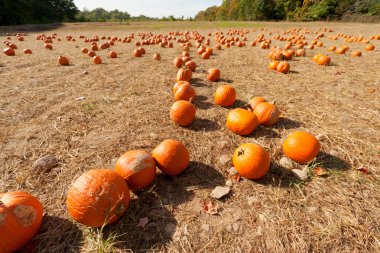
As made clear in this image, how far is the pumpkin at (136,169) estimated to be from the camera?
2.51 meters


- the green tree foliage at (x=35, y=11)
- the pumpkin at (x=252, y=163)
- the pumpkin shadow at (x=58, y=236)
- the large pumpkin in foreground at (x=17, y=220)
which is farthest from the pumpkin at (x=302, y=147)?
the green tree foliage at (x=35, y=11)

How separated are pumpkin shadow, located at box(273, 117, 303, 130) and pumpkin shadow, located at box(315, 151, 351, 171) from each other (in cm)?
82

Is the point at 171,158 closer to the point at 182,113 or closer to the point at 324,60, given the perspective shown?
the point at 182,113

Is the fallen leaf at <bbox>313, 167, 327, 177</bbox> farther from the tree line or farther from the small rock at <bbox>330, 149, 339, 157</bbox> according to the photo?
the tree line

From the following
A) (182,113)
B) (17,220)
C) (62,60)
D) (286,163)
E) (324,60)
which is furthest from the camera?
(62,60)

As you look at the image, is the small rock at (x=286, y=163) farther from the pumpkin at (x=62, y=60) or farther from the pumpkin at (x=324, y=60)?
the pumpkin at (x=62, y=60)

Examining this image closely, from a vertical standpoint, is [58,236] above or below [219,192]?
below

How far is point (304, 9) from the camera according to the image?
45250 mm

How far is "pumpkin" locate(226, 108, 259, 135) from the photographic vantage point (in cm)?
354

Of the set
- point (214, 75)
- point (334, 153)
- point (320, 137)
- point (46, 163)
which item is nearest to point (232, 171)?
point (334, 153)

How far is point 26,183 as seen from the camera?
279 centimetres

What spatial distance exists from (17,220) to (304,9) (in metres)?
56.3

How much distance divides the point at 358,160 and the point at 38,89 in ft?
23.5

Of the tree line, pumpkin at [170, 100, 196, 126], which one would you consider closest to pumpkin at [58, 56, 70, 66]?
pumpkin at [170, 100, 196, 126]
